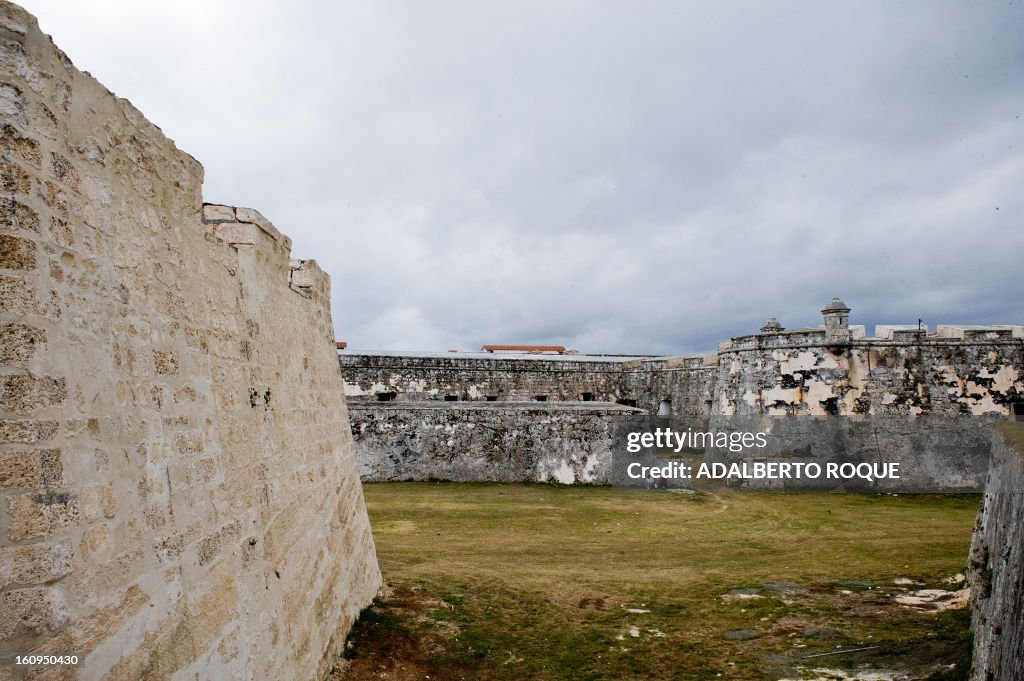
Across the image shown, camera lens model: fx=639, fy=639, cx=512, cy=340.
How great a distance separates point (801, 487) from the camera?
19094 mm

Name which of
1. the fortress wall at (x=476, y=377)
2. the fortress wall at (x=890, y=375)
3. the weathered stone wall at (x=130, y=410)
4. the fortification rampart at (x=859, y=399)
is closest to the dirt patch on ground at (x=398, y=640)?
the weathered stone wall at (x=130, y=410)

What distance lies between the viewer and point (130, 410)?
3047 mm

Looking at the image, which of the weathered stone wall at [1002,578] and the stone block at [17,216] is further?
the weathered stone wall at [1002,578]

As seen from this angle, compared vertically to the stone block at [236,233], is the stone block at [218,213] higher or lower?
higher

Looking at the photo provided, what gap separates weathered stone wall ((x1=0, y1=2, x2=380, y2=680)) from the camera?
2.41m

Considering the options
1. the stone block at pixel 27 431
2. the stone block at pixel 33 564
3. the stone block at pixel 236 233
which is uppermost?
the stone block at pixel 236 233

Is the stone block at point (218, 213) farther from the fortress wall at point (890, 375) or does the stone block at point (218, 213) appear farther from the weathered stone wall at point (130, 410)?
the fortress wall at point (890, 375)

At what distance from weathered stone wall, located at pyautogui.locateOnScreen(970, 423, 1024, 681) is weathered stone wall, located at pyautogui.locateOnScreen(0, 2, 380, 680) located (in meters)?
4.48

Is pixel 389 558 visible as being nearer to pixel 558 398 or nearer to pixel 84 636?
pixel 84 636

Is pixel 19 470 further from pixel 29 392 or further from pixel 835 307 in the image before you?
pixel 835 307

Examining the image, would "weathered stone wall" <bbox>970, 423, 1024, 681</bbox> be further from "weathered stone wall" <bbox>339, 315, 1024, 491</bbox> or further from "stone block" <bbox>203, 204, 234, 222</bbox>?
"weathered stone wall" <bbox>339, 315, 1024, 491</bbox>

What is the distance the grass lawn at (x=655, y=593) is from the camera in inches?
262

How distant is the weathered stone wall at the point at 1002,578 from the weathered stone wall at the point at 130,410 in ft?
14.7

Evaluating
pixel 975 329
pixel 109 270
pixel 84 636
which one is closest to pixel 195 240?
pixel 109 270
